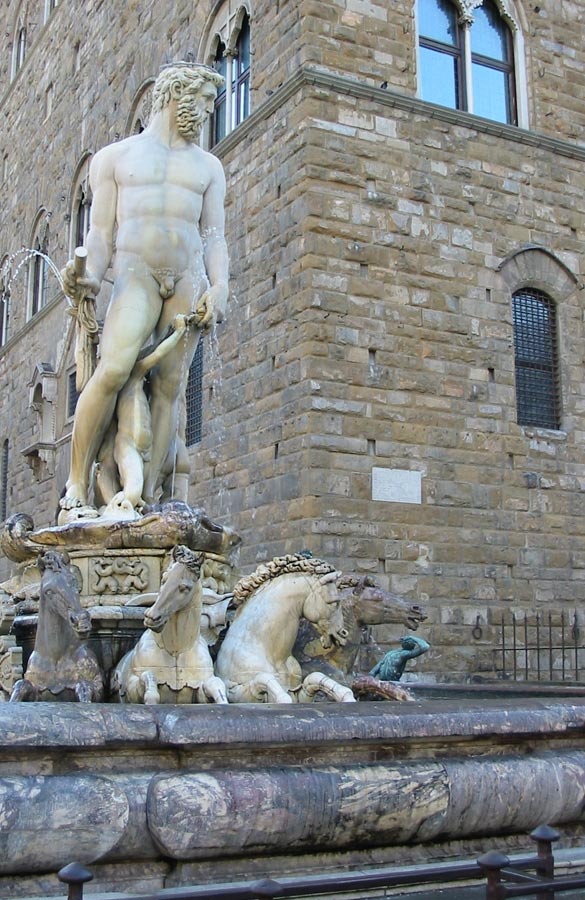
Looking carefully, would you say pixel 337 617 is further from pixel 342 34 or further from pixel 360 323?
pixel 342 34

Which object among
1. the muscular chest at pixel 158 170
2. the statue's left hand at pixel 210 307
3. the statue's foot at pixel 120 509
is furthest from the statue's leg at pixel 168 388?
the muscular chest at pixel 158 170

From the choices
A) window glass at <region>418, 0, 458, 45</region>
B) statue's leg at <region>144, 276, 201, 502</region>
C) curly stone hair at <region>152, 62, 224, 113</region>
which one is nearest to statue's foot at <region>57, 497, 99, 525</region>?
statue's leg at <region>144, 276, 201, 502</region>

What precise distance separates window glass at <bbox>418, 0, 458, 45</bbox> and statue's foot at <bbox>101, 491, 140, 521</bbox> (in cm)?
1008

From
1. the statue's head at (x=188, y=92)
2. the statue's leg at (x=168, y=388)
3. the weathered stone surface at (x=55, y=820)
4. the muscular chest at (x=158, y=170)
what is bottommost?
the weathered stone surface at (x=55, y=820)

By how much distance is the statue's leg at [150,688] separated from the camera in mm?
5113

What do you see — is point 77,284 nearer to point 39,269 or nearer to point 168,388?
point 168,388

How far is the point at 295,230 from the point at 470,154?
2.92 m

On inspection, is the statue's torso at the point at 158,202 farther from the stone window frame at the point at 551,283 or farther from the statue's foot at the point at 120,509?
the stone window frame at the point at 551,283

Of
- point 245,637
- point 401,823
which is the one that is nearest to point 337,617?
point 245,637

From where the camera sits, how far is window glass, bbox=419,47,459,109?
Result: 559 inches

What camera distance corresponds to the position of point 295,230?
13.0 m

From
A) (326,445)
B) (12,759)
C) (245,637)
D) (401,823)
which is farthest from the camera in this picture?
(326,445)

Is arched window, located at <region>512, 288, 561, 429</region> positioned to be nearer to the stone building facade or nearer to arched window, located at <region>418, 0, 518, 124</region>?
the stone building facade

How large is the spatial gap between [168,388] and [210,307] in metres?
0.62
